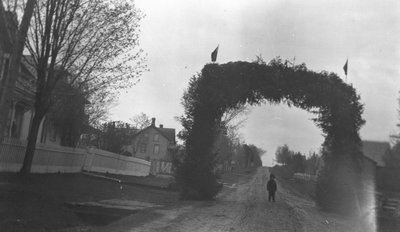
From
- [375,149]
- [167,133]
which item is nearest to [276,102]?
[375,149]

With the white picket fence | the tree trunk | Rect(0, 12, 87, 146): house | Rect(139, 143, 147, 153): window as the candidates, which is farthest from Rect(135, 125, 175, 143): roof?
the tree trunk

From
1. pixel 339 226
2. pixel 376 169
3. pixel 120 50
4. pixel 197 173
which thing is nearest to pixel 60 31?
pixel 120 50

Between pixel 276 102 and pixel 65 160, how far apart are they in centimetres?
1175

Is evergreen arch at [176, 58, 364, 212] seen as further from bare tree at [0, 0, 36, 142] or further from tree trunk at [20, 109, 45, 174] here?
bare tree at [0, 0, 36, 142]

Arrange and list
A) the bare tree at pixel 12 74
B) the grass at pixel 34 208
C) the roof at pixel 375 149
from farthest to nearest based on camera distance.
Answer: the roof at pixel 375 149
the bare tree at pixel 12 74
the grass at pixel 34 208

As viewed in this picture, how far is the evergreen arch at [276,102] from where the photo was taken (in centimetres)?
2259

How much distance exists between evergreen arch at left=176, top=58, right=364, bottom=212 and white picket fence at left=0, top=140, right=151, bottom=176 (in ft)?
21.1

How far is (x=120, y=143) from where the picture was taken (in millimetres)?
46938

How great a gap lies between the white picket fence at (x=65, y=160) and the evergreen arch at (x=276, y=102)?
6426 mm

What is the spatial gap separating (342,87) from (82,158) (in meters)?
16.2

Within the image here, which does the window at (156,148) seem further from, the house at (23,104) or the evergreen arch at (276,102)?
the evergreen arch at (276,102)

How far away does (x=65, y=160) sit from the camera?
1040 inches

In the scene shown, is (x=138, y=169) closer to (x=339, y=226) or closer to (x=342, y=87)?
(x=342, y=87)

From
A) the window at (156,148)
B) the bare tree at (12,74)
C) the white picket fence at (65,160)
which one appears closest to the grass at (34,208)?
the white picket fence at (65,160)
